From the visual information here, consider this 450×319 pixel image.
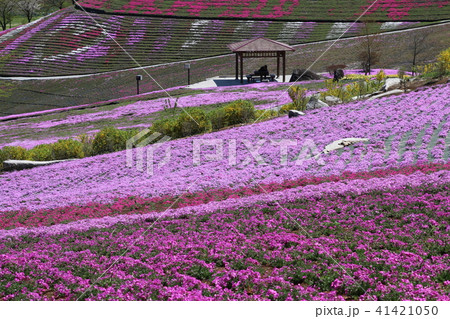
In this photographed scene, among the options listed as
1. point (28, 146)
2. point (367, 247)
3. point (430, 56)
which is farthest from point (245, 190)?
point (430, 56)

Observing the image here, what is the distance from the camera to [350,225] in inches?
475

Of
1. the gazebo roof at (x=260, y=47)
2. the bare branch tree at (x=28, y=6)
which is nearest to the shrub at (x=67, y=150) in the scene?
the gazebo roof at (x=260, y=47)

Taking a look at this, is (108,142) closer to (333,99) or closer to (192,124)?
(192,124)

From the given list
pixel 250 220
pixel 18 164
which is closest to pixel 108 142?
pixel 18 164

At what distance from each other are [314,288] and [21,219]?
1134cm

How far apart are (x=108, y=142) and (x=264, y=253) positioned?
19.3 metres

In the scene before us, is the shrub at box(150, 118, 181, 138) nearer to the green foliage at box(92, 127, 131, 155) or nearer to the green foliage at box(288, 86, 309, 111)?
the green foliage at box(92, 127, 131, 155)

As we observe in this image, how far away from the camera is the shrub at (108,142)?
91.8ft

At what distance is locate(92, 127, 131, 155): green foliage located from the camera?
28.0 m

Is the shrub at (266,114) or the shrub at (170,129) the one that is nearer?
the shrub at (170,129)

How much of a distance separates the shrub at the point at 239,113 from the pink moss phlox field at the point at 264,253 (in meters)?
14.9

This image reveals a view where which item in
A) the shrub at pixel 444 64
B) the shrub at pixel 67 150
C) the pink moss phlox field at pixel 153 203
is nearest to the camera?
the pink moss phlox field at pixel 153 203

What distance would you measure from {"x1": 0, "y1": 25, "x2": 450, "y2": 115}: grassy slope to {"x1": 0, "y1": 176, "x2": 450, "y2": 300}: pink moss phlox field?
44617 millimetres

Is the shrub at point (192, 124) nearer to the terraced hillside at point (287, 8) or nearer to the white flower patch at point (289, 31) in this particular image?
the white flower patch at point (289, 31)
